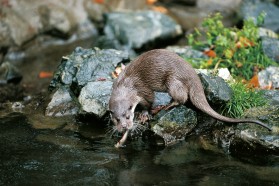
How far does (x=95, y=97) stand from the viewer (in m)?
4.47

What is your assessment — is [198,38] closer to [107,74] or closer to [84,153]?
[107,74]

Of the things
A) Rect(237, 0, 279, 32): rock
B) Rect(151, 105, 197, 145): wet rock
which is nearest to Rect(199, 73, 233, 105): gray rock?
Rect(151, 105, 197, 145): wet rock

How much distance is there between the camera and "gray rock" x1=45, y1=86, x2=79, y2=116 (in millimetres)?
4715

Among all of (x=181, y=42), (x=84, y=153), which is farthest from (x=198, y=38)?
(x=84, y=153)

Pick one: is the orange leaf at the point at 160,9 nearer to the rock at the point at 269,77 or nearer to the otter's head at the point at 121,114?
the rock at the point at 269,77

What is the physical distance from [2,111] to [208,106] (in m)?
2.12

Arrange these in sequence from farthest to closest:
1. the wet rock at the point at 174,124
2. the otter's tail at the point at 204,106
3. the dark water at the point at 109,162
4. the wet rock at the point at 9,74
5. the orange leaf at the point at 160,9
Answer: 1. the orange leaf at the point at 160,9
2. the wet rock at the point at 9,74
3. the wet rock at the point at 174,124
4. the otter's tail at the point at 204,106
5. the dark water at the point at 109,162

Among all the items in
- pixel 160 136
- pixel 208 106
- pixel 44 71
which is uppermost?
pixel 208 106

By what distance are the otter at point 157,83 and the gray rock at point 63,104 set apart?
30.0 inches

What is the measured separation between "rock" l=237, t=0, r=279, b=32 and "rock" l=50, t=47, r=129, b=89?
2556mm

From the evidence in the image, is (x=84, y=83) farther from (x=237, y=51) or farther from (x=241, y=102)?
(x=237, y=51)

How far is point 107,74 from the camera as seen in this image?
4895 mm

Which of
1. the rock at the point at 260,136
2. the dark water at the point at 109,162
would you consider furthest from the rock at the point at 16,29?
the rock at the point at 260,136

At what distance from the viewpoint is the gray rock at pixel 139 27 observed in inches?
263
